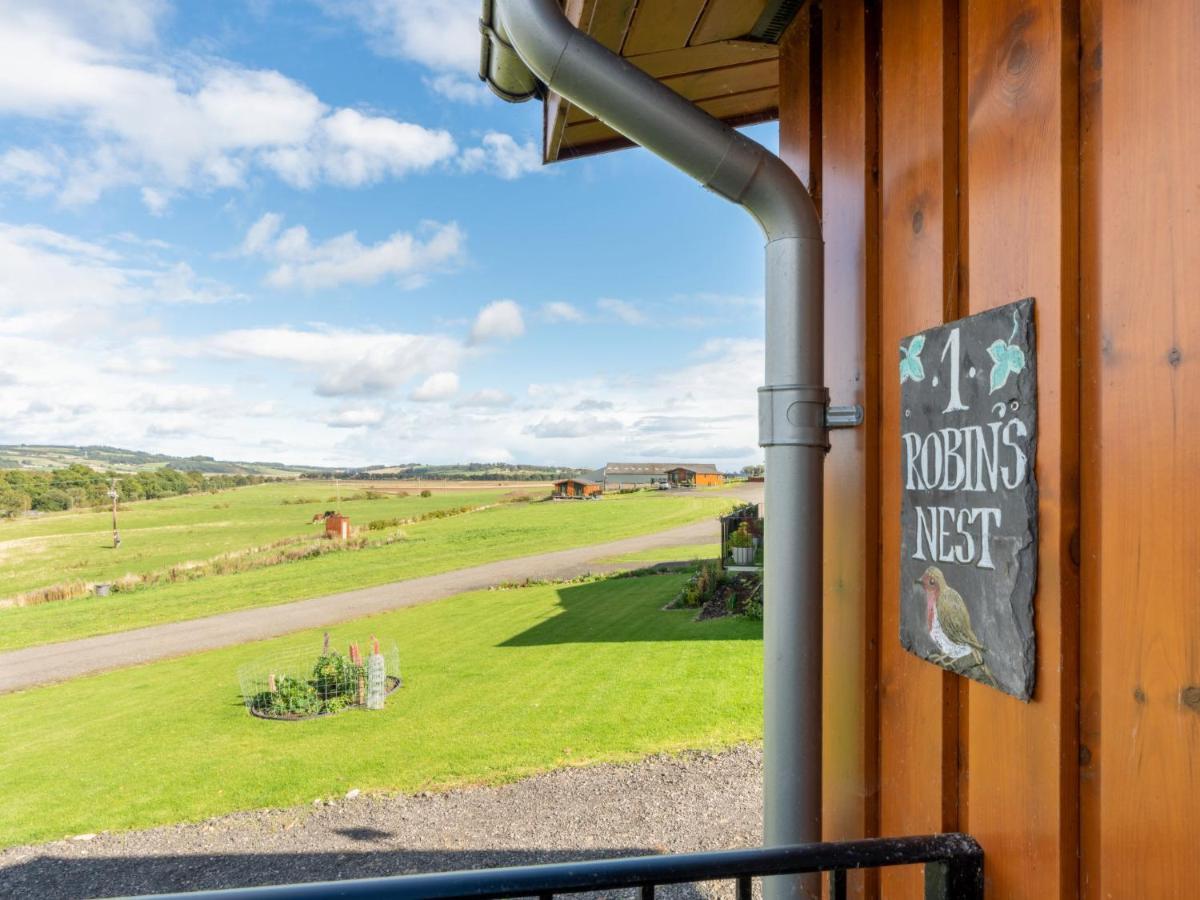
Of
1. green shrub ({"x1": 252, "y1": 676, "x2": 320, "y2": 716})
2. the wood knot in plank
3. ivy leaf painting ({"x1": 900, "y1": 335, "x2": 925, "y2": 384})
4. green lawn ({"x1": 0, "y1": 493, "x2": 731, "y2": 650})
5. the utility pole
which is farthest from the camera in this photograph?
the utility pole

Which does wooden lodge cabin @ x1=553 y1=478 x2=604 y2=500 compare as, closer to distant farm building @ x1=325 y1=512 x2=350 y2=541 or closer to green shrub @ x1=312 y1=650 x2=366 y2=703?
distant farm building @ x1=325 y1=512 x2=350 y2=541

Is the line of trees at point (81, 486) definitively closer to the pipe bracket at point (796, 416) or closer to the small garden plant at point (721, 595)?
the small garden plant at point (721, 595)

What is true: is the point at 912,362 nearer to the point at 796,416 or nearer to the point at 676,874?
the point at 796,416

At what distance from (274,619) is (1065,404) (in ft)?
57.8

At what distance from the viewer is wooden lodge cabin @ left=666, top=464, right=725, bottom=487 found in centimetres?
3241

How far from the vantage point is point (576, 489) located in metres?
37.0

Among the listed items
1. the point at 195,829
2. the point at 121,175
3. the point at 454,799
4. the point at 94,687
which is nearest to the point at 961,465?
the point at 454,799

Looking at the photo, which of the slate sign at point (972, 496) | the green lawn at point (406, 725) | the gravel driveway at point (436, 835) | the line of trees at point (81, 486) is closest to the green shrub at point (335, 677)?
the green lawn at point (406, 725)

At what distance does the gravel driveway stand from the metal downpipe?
3.04m

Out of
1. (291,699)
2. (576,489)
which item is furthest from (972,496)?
(576,489)

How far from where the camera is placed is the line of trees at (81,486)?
64.3 ft

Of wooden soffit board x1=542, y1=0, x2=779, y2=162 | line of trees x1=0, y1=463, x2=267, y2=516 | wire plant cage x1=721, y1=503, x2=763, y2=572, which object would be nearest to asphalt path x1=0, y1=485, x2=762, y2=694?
wire plant cage x1=721, y1=503, x2=763, y2=572

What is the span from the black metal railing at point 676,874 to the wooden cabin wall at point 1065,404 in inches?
2.4

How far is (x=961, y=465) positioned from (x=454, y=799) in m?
5.23
